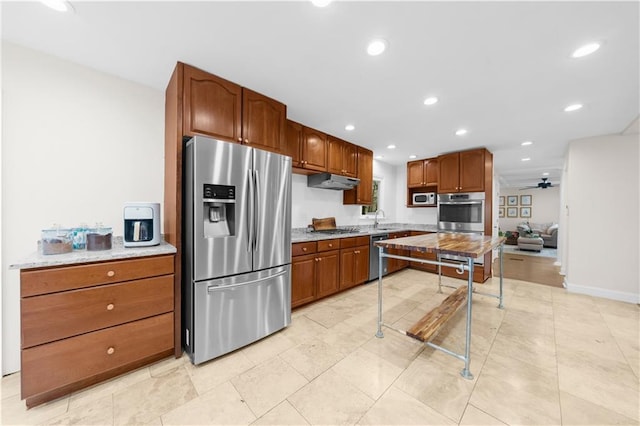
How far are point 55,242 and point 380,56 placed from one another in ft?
8.84

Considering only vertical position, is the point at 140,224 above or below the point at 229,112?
below

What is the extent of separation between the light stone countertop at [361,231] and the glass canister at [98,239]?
1.60m

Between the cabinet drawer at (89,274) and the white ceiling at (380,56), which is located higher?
the white ceiling at (380,56)

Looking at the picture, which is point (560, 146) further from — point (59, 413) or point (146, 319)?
point (59, 413)

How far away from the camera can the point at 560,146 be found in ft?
13.3

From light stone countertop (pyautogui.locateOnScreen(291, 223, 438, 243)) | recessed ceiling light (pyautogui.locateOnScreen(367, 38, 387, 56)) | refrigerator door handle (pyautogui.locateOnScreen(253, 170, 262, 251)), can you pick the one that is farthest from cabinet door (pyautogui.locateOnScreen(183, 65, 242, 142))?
light stone countertop (pyautogui.locateOnScreen(291, 223, 438, 243))

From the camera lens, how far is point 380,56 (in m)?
1.78

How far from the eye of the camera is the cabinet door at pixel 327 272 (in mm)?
3033

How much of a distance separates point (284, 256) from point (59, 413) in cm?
171

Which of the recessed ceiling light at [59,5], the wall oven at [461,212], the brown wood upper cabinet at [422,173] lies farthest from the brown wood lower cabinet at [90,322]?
the brown wood upper cabinet at [422,173]

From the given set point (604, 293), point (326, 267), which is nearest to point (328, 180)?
point (326, 267)

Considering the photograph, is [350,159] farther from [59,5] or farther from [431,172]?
[59,5]

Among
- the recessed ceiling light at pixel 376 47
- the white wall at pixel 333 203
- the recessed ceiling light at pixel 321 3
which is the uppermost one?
the recessed ceiling light at pixel 376 47

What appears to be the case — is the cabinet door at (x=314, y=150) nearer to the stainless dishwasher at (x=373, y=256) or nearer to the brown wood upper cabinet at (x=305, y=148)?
the brown wood upper cabinet at (x=305, y=148)
